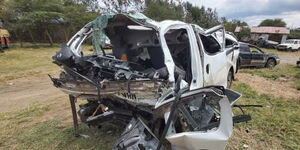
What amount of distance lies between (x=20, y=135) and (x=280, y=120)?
511cm

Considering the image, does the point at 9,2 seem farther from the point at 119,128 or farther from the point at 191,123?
the point at 191,123

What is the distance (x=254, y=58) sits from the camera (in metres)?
12.9

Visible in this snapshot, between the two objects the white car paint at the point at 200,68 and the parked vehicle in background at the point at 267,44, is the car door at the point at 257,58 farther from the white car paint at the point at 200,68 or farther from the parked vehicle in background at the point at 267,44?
the parked vehicle in background at the point at 267,44

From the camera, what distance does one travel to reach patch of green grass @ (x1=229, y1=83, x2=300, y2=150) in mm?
4011

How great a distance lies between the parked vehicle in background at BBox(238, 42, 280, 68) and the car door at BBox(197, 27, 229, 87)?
7520 mm

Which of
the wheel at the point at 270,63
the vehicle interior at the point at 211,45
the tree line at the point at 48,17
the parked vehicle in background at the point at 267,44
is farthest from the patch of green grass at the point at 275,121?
the parked vehicle in background at the point at 267,44

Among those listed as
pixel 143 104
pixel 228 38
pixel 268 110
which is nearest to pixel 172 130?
pixel 143 104

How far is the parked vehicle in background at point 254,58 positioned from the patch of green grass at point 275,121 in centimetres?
673

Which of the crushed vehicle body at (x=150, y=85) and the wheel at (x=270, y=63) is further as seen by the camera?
the wheel at (x=270, y=63)

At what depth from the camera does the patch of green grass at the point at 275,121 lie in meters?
4.01

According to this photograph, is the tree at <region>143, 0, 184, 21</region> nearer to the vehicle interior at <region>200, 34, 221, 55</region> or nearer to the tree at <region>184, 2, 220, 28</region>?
the tree at <region>184, 2, 220, 28</region>

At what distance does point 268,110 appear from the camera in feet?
17.7

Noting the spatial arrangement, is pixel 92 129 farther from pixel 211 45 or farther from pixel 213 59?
pixel 211 45

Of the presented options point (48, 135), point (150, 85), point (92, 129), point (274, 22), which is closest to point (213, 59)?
point (150, 85)
